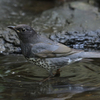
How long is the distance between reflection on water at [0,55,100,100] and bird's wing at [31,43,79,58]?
20.4 inches

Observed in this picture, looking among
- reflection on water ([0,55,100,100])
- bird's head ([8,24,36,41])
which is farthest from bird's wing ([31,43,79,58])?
reflection on water ([0,55,100,100])

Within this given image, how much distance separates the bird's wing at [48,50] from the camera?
4348 millimetres

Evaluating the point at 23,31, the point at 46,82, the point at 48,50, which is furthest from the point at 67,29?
the point at 46,82

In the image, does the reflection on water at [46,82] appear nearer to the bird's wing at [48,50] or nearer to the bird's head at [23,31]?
the bird's wing at [48,50]

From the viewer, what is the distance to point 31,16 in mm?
7812

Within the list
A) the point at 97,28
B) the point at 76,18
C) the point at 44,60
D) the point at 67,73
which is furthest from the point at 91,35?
the point at 44,60

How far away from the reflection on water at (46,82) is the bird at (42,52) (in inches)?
13.4

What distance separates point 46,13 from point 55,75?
3.66 m

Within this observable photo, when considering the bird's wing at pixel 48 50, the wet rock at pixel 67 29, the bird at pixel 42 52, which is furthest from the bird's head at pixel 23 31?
the wet rock at pixel 67 29

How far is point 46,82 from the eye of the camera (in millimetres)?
4363

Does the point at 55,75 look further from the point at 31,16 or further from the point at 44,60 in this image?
the point at 31,16

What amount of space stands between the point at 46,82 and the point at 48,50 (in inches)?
25.6

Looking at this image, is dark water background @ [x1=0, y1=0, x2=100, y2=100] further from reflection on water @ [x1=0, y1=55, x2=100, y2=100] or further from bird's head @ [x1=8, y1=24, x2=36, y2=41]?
bird's head @ [x1=8, y1=24, x2=36, y2=41]

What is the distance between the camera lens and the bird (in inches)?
171
